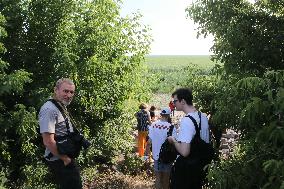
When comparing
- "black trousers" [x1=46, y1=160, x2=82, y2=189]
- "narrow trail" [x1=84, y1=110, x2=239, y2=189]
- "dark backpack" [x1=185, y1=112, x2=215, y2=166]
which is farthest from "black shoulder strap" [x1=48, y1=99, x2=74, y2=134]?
"narrow trail" [x1=84, y1=110, x2=239, y2=189]

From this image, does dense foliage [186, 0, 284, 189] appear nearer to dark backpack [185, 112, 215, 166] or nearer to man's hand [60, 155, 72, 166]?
dark backpack [185, 112, 215, 166]

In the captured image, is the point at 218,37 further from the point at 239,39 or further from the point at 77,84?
the point at 77,84

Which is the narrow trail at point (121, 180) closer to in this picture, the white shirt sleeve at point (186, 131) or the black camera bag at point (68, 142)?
the white shirt sleeve at point (186, 131)

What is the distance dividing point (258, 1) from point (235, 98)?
371 centimetres

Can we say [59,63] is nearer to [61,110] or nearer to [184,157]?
[61,110]

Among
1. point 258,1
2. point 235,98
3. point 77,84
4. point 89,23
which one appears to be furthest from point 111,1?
point 235,98

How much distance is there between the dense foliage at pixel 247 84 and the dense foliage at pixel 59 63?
8.59ft

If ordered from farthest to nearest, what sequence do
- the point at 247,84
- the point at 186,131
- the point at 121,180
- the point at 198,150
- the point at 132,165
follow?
the point at 132,165 < the point at 121,180 < the point at 198,150 < the point at 186,131 < the point at 247,84

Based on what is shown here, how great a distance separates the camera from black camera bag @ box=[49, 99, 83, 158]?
461 cm

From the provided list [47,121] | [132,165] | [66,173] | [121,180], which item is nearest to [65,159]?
[66,173]

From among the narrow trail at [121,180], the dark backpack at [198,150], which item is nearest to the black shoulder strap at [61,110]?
the dark backpack at [198,150]

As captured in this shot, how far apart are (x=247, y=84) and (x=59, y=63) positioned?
21.4 feet

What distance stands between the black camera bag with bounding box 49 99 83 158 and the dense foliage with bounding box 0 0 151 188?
3.60 m

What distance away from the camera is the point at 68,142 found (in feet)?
15.3
